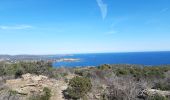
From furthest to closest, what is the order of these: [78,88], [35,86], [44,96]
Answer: [35,86], [78,88], [44,96]

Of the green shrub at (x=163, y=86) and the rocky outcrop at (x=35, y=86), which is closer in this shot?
the rocky outcrop at (x=35, y=86)

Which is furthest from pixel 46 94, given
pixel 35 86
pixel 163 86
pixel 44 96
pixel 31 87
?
pixel 163 86

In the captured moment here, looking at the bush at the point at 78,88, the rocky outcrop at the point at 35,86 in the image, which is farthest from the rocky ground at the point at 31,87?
the bush at the point at 78,88

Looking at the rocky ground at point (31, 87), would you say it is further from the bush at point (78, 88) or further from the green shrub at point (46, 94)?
the bush at point (78, 88)

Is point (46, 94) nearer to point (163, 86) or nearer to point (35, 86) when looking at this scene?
point (35, 86)

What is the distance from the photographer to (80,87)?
14.8 meters

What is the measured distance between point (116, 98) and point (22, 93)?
19.9 feet

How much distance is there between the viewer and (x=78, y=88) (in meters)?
14.8

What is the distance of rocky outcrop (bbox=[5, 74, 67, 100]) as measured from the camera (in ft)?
49.2

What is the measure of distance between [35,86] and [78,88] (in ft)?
11.0

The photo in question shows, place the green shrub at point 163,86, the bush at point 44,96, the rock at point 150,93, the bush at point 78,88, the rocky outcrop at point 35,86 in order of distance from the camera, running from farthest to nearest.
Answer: the green shrub at point 163,86 → the rocky outcrop at point 35,86 → the bush at point 78,88 → the rock at point 150,93 → the bush at point 44,96

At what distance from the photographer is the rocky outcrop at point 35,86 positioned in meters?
15.0

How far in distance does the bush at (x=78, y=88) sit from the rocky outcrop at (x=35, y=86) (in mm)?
786

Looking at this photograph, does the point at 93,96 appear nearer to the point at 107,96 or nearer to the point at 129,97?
the point at 107,96
